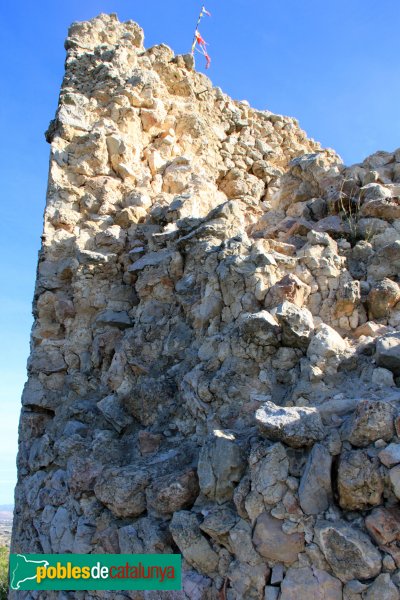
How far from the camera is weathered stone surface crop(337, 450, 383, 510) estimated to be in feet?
10.6

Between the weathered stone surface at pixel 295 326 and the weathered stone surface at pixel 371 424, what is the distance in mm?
1068

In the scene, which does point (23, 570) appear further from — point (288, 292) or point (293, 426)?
point (288, 292)

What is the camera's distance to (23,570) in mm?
5328

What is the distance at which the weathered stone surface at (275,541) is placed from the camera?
132 inches

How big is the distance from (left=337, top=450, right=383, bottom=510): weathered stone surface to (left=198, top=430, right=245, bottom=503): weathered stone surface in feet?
2.67

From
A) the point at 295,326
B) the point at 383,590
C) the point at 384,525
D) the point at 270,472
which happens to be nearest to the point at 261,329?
the point at 295,326

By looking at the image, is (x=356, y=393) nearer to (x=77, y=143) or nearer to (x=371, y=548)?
(x=371, y=548)

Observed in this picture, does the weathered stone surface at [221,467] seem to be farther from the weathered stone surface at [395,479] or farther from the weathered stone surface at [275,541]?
the weathered stone surface at [395,479]

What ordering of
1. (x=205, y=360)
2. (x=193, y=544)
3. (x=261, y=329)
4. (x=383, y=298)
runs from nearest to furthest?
(x=193, y=544), (x=261, y=329), (x=383, y=298), (x=205, y=360)

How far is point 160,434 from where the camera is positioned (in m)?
4.96

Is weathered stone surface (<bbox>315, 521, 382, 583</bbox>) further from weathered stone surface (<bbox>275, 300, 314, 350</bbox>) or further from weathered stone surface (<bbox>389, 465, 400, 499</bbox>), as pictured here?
weathered stone surface (<bbox>275, 300, 314, 350</bbox>)

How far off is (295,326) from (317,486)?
4.89 feet

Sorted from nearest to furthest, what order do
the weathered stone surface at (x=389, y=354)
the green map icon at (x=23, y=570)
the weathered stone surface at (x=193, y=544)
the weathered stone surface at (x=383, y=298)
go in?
the weathered stone surface at (x=193, y=544) → the weathered stone surface at (x=389, y=354) → the weathered stone surface at (x=383, y=298) → the green map icon at (x=23, y=570)

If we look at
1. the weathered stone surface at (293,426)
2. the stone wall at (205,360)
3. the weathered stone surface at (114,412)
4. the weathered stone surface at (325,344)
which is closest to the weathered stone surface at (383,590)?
the stone wall at (205,360)
